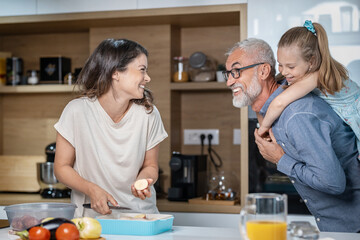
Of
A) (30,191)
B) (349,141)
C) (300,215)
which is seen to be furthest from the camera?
(30,191)

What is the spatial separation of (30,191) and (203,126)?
1279 millimetres

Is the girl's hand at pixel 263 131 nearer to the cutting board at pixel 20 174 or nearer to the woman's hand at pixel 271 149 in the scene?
the woman's hand at pixel 271 149

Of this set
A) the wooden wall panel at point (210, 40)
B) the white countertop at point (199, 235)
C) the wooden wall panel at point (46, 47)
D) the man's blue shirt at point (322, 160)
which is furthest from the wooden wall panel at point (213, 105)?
the white countertop at point (199, 235)

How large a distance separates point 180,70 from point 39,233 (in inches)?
90.7

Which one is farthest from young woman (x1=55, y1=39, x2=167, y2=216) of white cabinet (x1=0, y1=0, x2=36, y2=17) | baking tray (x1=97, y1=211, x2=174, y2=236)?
white cabinet (x1=0, y1=0, x2=36, y2=17)

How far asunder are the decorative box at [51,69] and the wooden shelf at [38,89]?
9 centimetres

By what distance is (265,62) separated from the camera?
2.17m

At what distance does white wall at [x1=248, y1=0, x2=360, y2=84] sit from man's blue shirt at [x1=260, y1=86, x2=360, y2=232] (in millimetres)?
1107

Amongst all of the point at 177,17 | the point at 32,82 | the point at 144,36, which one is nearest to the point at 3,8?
the point at 32,82

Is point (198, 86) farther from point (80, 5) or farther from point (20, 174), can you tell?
point (20, 174)

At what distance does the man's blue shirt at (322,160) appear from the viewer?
1703 mm

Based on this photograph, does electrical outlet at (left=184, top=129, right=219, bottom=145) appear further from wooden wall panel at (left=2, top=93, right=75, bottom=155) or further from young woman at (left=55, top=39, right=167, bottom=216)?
young woman at (left=55, top=39, right=167, bottom=216)

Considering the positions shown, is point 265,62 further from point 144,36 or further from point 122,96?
point 144,36

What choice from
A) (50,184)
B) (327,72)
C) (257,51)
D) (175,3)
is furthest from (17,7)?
(327,72)
